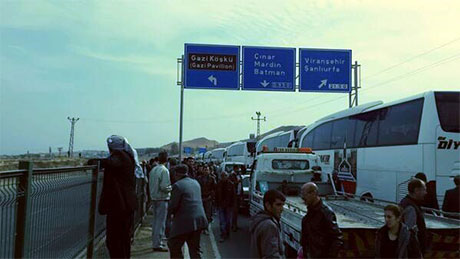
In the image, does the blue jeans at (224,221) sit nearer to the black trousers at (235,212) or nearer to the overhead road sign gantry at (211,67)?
the black trousers at (235,212)

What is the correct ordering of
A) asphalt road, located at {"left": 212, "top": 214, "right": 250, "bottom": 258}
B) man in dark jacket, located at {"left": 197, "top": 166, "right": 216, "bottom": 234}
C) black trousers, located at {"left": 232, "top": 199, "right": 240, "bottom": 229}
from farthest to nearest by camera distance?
1. man in dark jacket, located at {"left": 197, "top": 166, "right": 216, "bottom": 234}
2. black trousers, located at {"left": 232, "top": 199, "right": 240, "bottom": 229}
3. asphalt road, located at {"left": 212, "top": 214, "right": 250, "bottom": 258}

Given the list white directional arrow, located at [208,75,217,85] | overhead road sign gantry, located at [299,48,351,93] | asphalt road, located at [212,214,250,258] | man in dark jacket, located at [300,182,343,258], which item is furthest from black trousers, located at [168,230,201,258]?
overhead road sign gantry, located at [299,48,351,93]

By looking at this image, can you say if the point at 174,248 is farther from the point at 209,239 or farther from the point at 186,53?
the point at 186,53

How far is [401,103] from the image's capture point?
1266cm

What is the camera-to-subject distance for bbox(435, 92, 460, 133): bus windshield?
428 inches

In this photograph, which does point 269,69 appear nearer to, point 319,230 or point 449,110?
point 449,110

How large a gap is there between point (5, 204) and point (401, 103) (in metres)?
11.5

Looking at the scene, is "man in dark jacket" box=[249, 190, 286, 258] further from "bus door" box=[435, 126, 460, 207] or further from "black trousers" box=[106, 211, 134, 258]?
"bus door" box=[435, 126, 460, 207]

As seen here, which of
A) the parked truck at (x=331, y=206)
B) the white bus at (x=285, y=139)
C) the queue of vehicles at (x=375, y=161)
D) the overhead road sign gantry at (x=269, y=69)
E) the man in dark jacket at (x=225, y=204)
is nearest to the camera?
the parked truck at (x=331, y=206)

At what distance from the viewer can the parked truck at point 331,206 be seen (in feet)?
18.9

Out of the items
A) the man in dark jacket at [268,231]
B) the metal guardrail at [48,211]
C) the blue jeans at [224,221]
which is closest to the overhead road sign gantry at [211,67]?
the blue jeans at [224,221]

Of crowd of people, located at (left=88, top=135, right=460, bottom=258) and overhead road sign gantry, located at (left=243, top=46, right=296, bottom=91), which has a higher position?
overhead road sign gantry, located at (left=243, top=46, right=296, bottom=91)

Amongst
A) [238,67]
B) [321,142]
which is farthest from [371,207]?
[238,67]

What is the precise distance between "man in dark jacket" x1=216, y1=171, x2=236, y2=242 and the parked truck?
615 mm
